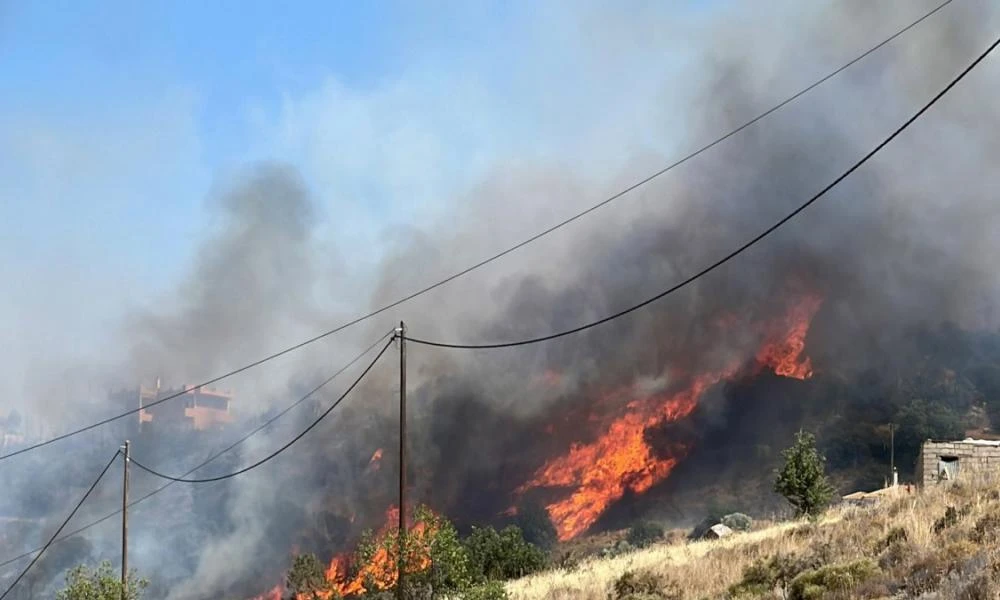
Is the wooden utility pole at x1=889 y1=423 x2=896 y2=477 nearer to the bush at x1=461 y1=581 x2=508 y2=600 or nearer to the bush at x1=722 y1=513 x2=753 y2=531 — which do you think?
the bush at x1=722 y1=513 x2=753 y2=531

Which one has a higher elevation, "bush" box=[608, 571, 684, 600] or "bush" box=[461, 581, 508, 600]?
"bush" box=[461, 581, 508, 600]

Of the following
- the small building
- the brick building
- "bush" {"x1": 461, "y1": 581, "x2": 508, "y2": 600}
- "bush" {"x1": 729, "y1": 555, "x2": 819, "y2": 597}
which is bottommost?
"bush" {"x1": 461, "y1": 581, "x2": 508, "y2": 600}

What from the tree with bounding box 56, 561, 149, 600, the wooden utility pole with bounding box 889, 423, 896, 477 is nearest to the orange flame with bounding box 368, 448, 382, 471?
the tree with bounding box 56, 561, 149, 600

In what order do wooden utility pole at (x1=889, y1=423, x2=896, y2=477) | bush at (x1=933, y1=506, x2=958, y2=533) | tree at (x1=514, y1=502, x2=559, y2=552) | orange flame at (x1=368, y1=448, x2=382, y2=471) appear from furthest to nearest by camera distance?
1. orange flame at (x1=368, y1=448, x2=382, y2=471)
2. wooden utility pole at (x1=889, y1=423, x2=896, y2=477)
3. tree at (x1=514, y1=502, x2=559, y2=552)
4. bush at (x1=933, y1=506, x2=958, y2=533)

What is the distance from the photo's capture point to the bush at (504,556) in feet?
140

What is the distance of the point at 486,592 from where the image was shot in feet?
78.1

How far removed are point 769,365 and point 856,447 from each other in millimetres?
8589

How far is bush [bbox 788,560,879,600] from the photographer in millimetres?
16469

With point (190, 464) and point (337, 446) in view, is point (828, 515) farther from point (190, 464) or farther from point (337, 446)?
point (190, 464)

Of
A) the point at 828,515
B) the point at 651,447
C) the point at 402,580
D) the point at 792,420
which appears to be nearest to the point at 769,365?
the point at 792,420

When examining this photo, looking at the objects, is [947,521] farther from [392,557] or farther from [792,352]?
[792,352]

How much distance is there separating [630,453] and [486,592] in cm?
4321

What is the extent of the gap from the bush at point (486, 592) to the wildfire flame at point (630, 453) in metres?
36.1

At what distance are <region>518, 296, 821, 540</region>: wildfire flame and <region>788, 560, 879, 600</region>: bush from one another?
43.0 m
